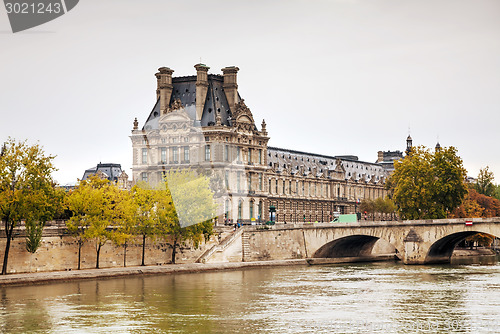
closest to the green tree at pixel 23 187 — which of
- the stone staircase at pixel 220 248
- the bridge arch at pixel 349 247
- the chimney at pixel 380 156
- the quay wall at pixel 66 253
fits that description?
the quay wall at pixel 66 253

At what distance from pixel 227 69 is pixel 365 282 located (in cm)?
5190

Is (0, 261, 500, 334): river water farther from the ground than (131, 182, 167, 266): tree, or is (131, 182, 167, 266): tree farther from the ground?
(131, 182, 167, 266): tree

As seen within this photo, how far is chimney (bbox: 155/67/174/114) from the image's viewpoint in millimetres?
112531

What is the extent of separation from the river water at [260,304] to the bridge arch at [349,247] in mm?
21043

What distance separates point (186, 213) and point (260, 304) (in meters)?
30.7

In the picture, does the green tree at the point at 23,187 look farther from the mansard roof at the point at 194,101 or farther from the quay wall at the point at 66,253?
the mansard roof at the point at 194,101

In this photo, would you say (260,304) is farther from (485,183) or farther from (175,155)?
(485,183)

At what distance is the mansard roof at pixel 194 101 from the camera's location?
4412 inches

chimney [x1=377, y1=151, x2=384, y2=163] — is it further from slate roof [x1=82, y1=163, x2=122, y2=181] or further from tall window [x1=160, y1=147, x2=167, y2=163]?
tall window [x1=160, y1=147, x2=167, y2=163]

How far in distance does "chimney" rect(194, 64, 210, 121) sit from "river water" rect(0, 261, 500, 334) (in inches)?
1650

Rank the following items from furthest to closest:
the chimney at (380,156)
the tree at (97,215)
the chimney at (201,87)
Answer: the chimney at (380,156) → the chimney at (201,87) → the tree at (97,215)

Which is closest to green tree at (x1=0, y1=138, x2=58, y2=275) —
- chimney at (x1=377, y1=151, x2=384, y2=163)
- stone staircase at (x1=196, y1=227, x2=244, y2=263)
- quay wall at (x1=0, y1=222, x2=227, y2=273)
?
quay wall at (x1=0, y1=222, x2=227, y2=273)

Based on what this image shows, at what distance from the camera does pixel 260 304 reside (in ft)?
175

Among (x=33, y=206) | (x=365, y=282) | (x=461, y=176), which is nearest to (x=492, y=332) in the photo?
(x=365, y=282)
